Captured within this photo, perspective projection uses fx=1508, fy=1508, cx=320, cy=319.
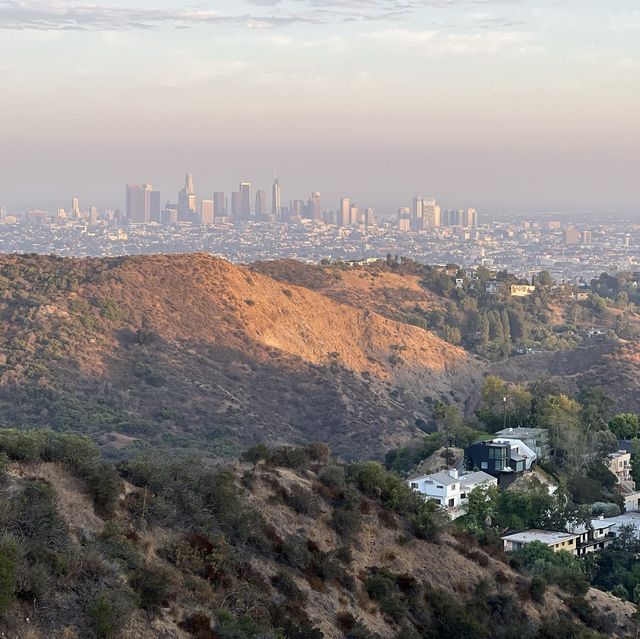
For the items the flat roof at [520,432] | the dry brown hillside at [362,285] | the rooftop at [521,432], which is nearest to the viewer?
the rooftop at [521,432]

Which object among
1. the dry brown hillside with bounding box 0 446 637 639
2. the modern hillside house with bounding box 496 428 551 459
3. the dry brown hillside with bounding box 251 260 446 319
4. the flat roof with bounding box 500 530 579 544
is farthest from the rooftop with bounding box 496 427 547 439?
the dry brown hillside with bounding box 251 260 446 319

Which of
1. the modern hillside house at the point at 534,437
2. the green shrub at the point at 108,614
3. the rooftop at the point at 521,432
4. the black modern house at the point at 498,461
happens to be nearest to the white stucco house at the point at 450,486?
the black modern house at the point at 498,461

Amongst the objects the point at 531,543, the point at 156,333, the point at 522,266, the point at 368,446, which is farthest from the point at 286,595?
the point at 522,266

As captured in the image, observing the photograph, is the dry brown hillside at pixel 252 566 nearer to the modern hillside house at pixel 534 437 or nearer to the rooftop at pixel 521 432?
the modern hillside house at pixel 534 437

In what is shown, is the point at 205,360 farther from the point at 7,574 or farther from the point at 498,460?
the point at 7,574

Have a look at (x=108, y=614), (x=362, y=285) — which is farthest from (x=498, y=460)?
(x=362, y=285)

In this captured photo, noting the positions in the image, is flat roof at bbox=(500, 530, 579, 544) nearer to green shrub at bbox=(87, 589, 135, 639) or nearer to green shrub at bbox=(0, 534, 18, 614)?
green shrub at bbox=(87, 589, 135, 639)
